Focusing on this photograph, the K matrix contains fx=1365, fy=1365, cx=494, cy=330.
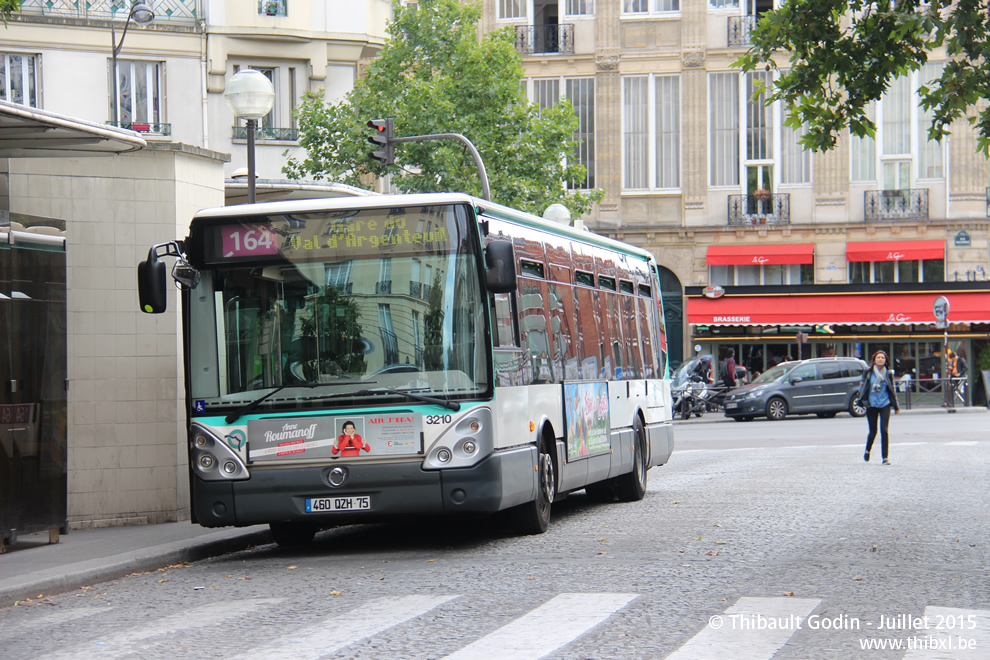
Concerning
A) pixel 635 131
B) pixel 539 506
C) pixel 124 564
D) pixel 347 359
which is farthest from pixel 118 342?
pixel 635 131

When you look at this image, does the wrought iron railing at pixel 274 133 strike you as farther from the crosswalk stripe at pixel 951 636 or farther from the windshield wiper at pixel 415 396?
the crosswalk stripe at pixel 951 636

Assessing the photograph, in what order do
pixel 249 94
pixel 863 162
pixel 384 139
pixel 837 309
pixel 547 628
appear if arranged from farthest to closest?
pixel 863 162 → pixel 837 309 → pixel 384 139 → pixel 249 94 → pixel 547 628

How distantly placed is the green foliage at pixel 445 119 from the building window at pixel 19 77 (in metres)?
6.50

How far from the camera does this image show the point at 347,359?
10.8 meters

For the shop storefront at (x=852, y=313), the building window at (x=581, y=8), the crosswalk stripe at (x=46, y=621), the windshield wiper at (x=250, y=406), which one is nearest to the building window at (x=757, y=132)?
the shop storefront at (x=852, y=313)

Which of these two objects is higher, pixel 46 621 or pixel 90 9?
pixel 90 9

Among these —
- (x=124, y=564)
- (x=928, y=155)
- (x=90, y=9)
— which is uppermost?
(x=90, y=9)

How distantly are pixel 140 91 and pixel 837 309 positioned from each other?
23.0m

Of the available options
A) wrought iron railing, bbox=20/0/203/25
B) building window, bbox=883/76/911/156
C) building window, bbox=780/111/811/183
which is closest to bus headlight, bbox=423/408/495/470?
wrought iron railing, bbox=20/0/203/25

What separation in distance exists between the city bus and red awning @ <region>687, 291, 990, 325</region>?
34356mm

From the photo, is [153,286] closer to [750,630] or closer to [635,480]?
[750,630]

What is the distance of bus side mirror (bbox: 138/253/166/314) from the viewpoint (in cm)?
1059

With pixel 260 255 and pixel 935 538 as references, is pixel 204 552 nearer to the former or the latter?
pixel 260 255

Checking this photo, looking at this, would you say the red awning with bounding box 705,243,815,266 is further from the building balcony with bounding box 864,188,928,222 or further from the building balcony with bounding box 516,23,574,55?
the building balcony with bounding box 516,23,574,55
